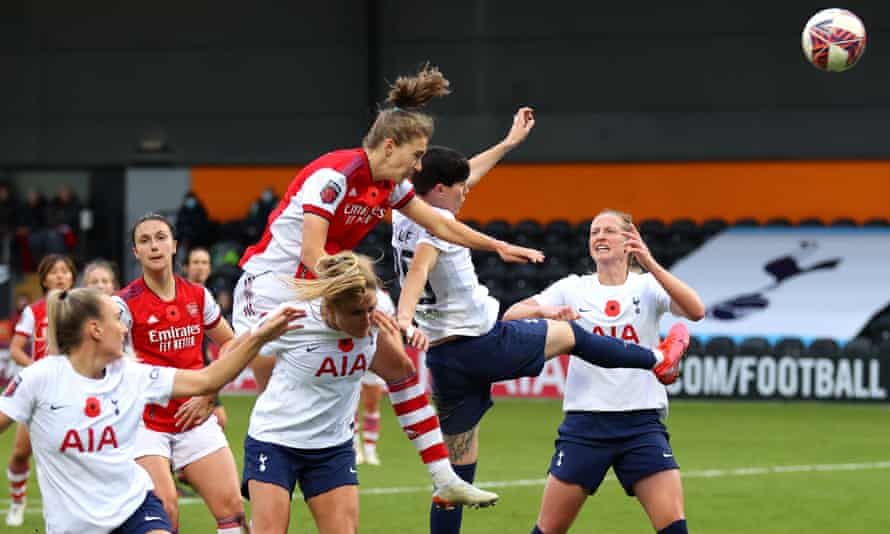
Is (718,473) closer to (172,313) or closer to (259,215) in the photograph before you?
(172,313)

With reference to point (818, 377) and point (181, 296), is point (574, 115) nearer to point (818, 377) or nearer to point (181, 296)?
point (818, 377)

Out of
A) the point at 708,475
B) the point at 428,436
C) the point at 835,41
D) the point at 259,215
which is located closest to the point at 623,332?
the point at 428,436

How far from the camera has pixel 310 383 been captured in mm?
6625

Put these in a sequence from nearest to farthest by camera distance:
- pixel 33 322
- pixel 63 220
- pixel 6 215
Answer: pixel 33 322 → pixel 63 220 → pixel 6 215

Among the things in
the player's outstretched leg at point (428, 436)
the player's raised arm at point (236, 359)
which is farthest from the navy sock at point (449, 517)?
the player's raised arm at point (236, 359)

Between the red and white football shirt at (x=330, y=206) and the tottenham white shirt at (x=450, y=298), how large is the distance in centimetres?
33

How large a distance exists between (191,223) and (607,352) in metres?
19.4

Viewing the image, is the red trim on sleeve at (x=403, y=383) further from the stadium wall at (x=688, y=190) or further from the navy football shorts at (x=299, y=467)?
the stadium wall at (x=688, y=190)

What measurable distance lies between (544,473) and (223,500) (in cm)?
586

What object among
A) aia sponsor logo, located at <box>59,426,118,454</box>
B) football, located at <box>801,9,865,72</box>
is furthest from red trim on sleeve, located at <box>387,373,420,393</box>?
football, located at <box>801,9,865,72</box>

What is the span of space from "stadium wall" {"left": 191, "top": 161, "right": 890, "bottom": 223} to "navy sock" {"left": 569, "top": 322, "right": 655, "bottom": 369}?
18874 millimetres

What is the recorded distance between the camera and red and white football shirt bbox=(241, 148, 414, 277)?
6.88m

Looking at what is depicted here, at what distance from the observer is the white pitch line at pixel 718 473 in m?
12.1

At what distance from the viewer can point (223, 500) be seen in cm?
784
